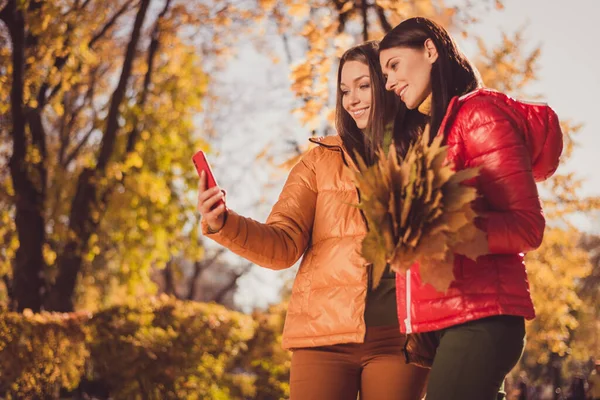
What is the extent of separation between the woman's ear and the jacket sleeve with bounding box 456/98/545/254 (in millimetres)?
289

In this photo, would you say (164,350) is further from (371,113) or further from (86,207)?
(371,113)

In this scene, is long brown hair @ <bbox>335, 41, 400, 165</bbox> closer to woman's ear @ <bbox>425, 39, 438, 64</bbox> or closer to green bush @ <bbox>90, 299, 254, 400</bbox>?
woman's ear @ <bbox>425, 39, 438, 64</bbox>

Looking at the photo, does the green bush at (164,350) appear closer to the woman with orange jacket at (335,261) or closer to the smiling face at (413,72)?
the woman with orange jacket at (335,261)

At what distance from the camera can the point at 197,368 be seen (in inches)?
338

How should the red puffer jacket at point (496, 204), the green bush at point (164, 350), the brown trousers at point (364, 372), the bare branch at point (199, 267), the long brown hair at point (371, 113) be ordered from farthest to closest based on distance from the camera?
the bare branch at point (199, 267) → the green bush at point (164, 350) → the long brown hair at point (371, 113) → the brown trousers at point (364, 372) → the red puffer jacket at point (496, 204)

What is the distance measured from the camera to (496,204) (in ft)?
7.73

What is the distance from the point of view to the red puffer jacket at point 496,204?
2279 mm

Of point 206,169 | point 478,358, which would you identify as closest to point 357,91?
point 206,169

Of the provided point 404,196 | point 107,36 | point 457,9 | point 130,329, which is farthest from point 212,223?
point 107,36

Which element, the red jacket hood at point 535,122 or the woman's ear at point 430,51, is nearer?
the red jacket hood at point 535,122

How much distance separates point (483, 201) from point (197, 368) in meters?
6.68

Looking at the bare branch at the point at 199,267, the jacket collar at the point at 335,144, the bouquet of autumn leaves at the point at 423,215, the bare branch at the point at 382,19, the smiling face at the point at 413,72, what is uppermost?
the bare branch at the point at 382,19

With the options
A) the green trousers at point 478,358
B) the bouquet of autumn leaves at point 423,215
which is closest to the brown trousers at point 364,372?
the green trousers at point 478,358

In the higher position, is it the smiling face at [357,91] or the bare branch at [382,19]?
the bare branch at [382,19]
